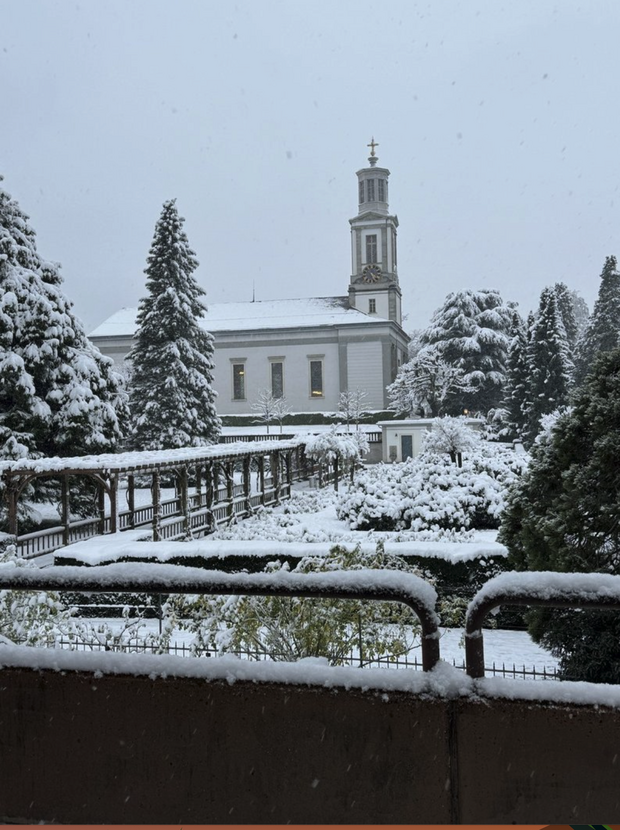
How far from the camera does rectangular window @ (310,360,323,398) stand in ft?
212

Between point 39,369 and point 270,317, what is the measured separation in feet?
147

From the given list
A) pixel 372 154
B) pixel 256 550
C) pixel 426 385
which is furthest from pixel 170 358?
pixel 372 154

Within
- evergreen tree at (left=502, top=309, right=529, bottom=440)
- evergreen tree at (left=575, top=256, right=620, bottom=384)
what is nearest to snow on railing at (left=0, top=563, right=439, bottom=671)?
evergreen tree at (left=502, top=309, right=529, bottom=440)

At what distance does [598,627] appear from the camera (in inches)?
299

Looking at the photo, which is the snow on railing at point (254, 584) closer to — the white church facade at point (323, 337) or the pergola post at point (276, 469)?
the pergola post at point (276, 469)

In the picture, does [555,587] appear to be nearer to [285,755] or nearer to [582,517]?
[285,755]

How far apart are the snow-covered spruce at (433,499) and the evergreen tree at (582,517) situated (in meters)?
8.83

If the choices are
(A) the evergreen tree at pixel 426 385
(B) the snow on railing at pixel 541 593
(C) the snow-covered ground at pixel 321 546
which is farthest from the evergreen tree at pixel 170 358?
(B) the snow on railing at pixel 541 593

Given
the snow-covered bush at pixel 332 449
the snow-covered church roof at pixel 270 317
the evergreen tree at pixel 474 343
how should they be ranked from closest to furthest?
the snow-covered bush at pixel 332 449, the evergreen tree at pixel 474 343, the snow-covered church roof at pixel 270 317

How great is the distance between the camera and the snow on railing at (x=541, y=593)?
239cm

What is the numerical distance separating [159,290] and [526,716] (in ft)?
121

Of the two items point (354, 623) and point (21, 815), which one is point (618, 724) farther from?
point (354, 623)

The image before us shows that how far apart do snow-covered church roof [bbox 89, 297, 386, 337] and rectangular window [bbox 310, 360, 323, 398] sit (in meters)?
3.52

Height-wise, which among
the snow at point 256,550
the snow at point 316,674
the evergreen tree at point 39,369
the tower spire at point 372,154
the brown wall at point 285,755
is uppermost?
the tower spire at point 372,154
